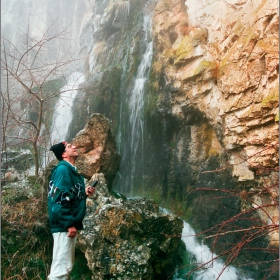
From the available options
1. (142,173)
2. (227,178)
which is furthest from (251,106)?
(142,173)

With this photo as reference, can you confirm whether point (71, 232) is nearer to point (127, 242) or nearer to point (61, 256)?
point (61, 256)

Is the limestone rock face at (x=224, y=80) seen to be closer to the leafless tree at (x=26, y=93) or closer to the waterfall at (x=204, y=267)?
the waterfall at (x=204, y=267)

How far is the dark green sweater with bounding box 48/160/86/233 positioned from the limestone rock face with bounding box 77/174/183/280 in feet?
4.88

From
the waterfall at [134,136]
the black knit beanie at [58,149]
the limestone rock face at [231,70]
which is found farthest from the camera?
the waterfall at [134,136]

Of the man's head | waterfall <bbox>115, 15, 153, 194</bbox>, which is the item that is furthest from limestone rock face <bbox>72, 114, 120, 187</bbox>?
the man's head

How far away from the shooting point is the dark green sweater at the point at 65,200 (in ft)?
7.35

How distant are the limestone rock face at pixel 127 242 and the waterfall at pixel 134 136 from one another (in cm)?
331

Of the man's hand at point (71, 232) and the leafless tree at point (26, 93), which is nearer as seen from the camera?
the man's hand at point (71, 232)

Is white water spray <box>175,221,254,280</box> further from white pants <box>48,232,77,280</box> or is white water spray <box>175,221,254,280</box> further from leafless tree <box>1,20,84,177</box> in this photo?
leafless tree <box>1,20,84,177</box>

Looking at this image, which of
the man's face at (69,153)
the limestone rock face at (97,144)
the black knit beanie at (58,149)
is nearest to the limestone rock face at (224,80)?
the limestone rock face at (97,144)

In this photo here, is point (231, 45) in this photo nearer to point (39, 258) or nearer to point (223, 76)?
point (223, 76)

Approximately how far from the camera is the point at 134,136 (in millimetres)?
7961

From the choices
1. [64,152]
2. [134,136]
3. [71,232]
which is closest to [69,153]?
[64,152]

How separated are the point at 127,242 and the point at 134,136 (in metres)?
4.47
